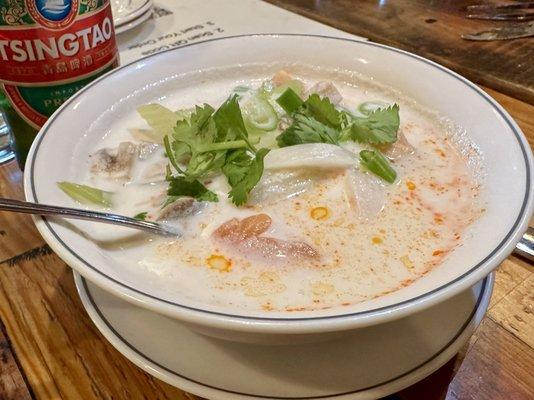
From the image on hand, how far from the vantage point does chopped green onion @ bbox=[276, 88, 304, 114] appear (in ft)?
4.10

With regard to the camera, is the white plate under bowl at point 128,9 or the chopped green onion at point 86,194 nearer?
the chopped green onion at point 86,194

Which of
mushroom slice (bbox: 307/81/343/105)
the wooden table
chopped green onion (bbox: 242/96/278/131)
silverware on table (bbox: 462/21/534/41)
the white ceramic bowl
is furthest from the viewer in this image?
silverware on table (bbox: 462/21/534/41)

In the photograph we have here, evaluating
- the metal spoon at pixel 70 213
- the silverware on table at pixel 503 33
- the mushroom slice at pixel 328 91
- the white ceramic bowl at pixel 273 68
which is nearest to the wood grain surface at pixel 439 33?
the silverware on table at pixel 503 33

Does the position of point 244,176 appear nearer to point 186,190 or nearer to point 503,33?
point 186,190

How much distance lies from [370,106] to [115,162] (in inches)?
25.9

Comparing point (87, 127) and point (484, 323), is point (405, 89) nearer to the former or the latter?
point (484, 323)

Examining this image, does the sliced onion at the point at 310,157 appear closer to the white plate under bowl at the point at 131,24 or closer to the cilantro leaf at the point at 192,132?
the cilantro leaf at the point at 192,132

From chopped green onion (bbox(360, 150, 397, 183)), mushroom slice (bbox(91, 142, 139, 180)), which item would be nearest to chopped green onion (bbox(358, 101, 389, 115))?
chopped green onion (bbox(360, 150, 397, 183))

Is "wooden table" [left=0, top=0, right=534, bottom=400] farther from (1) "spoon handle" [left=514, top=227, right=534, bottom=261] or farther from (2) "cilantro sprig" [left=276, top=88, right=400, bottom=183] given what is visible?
(2) "cilantro sprig" [left=276, top=88, right=400, bottom=183]

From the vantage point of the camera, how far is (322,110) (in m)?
1.18

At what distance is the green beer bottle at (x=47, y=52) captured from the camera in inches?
42.8

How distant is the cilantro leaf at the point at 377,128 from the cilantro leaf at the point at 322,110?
0.04 m

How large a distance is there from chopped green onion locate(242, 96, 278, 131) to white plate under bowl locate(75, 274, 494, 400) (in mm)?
527

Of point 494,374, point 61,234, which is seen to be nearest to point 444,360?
point 494,374
